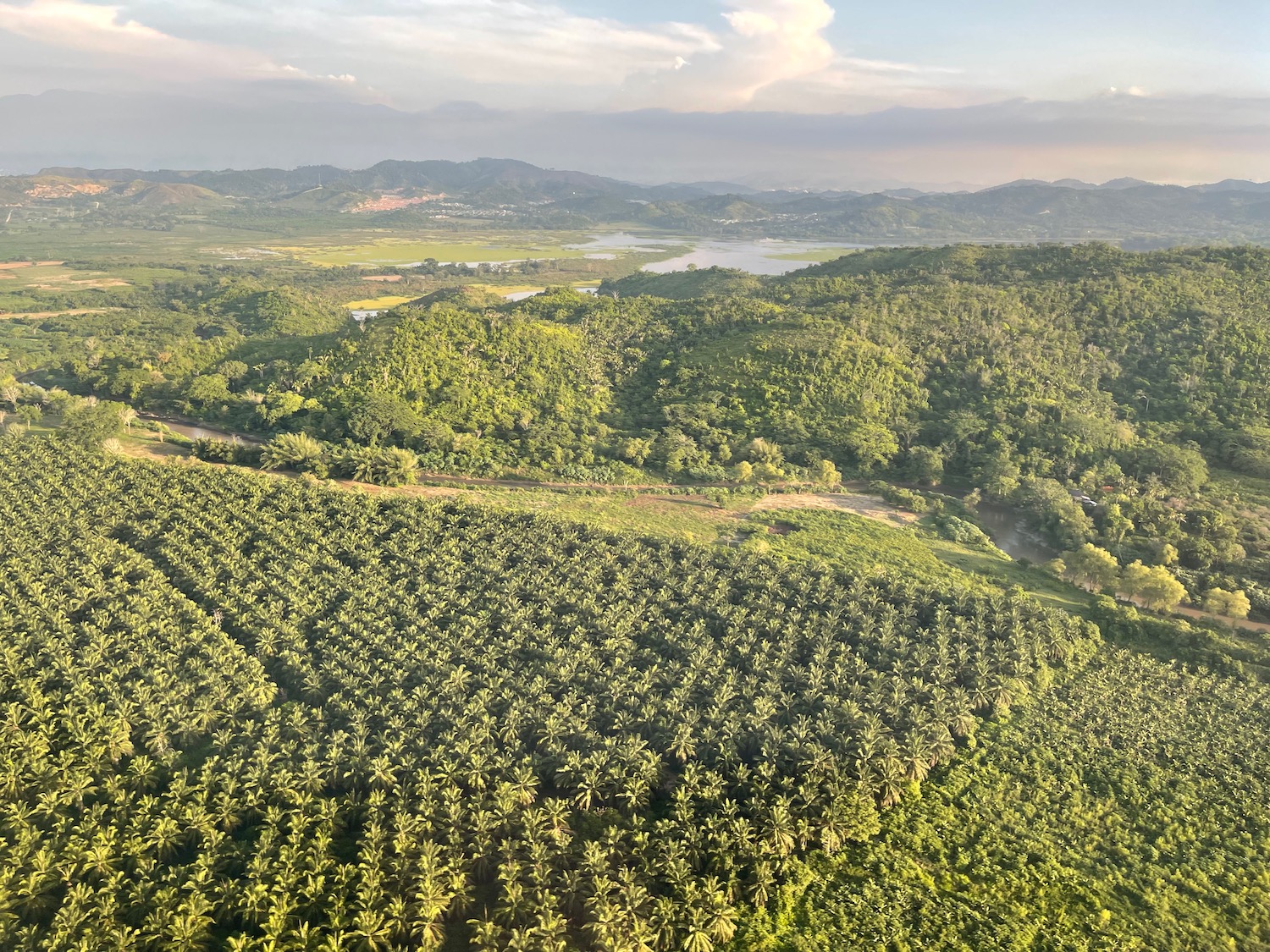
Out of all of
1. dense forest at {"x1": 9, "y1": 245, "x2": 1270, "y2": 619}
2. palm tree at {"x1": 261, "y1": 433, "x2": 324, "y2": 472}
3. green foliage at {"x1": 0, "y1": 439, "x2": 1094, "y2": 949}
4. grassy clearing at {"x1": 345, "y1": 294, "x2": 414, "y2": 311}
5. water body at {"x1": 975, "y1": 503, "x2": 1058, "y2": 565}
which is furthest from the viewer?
grassy clearing at {"x1": 345, "y1": 294, "x2": 414, "y2": 311}

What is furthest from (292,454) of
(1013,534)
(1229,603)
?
(1229,603)

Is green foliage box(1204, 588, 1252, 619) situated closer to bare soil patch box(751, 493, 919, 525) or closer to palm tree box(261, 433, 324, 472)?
bare soil patch box(751, 493, 919, 525)

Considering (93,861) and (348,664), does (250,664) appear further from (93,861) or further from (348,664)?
(93,861)

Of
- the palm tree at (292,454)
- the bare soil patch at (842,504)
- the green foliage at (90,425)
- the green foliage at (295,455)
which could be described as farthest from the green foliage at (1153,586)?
the green foliage at (90,425)

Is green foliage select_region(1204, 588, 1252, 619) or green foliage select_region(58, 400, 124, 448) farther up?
green foliage select_region(58, 400, 124, 448)

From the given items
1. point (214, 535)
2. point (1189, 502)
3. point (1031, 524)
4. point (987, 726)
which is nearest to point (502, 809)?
point (987, 726)

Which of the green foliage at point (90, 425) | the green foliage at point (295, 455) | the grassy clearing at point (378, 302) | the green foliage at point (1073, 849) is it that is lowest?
the green foliage at point (1073, 849)

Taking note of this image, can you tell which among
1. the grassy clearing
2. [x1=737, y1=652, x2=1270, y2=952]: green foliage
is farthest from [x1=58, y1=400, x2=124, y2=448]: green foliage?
the grassy clearing

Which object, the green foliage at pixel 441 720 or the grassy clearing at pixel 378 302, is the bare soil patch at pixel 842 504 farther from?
the grassy clearing at pixel 378 302

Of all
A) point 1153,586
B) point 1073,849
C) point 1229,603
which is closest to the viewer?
point 1073,849

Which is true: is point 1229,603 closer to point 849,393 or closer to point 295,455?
point 849,393
